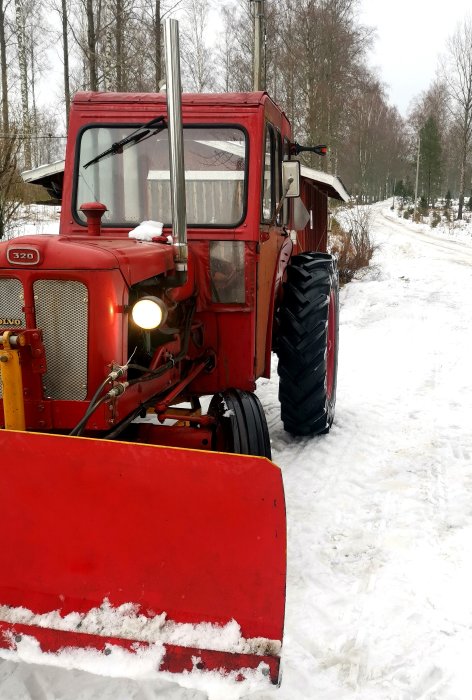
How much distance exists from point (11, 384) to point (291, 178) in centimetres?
234

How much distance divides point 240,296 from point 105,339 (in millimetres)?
1201

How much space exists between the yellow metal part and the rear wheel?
3.84 ft

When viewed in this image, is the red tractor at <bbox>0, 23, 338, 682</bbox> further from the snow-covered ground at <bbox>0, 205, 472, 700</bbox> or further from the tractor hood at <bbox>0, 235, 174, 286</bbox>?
the snow-covered ground at <bbox>0, 205, 472, 700</bbox>

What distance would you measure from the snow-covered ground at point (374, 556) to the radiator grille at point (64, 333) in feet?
3.42

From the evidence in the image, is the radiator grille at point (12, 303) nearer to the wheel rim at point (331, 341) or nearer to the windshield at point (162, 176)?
the windshield at point (162, 176)

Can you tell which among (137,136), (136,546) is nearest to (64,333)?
(136,546)

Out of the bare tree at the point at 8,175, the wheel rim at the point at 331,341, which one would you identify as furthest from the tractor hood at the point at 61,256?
the bare tree at the point at 8,175

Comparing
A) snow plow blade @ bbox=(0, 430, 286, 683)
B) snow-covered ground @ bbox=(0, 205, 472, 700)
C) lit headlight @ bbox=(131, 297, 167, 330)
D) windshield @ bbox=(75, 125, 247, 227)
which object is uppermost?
windshield @ bbox=(75, 125, 247, 227)

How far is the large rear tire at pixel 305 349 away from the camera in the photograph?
4.07 m

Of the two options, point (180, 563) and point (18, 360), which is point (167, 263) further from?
point (180, 563)

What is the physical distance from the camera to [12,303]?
7.91ft

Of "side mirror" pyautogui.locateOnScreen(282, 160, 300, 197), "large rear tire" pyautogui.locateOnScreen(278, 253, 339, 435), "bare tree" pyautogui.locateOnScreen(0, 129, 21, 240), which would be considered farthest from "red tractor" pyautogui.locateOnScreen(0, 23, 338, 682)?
"bare tree" pyautogui.locateOnScreen(0, 129, 21, 240)

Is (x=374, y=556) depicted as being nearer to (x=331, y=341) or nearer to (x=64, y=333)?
(x=64, y=333)

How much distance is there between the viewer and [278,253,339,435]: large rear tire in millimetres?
4074
